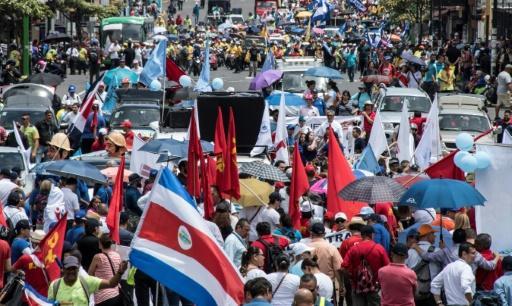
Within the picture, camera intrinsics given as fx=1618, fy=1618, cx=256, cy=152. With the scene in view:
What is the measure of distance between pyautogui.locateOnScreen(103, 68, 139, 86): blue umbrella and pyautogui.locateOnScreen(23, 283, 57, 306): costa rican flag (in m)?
20.7

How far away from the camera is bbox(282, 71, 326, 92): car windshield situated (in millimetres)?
36938

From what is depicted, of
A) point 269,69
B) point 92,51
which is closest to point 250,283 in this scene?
point 269,69

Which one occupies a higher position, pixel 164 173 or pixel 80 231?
pixel 164 173

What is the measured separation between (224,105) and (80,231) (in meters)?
11.0

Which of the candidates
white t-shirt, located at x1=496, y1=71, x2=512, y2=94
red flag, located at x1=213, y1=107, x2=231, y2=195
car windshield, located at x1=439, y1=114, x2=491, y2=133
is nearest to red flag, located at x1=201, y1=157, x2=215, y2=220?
red flag, located at x1=213, y1=107, x2=231, y2=195

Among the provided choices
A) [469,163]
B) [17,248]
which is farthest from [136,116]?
[17,248]

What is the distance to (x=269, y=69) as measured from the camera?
3512 cm

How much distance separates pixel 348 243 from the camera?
15.1 meters

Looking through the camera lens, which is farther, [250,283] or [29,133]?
[29,133]

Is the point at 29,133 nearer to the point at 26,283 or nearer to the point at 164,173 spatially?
the point at 26,283

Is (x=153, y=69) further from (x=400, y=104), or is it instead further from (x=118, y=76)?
(x=400, y=104)

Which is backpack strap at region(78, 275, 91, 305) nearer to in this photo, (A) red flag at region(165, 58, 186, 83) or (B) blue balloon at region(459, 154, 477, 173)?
(B) blue balloon at region(459, 154, 477, 173)

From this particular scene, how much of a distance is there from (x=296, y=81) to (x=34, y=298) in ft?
79.2

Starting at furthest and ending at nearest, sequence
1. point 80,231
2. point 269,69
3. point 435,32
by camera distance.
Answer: point 435,32 < point 269,69 < point 80,231
